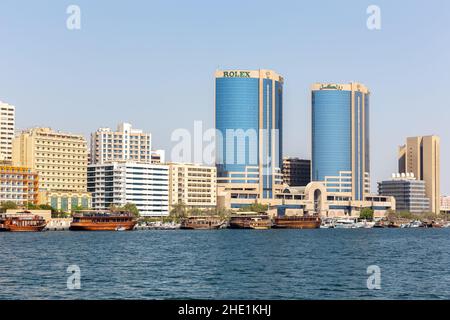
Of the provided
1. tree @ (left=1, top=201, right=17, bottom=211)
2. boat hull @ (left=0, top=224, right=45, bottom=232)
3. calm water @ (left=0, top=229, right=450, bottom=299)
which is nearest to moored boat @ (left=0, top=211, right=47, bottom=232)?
boat hull @ (left=0, top=224, right=45, bottom=232)

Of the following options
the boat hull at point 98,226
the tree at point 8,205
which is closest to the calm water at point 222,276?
the boat hull at point 98,226

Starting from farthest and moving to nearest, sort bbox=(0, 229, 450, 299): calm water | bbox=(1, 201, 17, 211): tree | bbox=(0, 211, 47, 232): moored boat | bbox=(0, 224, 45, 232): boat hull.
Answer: bbox=(1, 201, 17, 211): tree → bbox=(0, 211, 47, 232): moored boat → bbox=(0, 224, 45, 232): boat hull → bbox=(0, 229, 450, 299): calm water

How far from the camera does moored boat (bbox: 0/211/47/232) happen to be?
16838 cm

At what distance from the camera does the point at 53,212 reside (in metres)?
200

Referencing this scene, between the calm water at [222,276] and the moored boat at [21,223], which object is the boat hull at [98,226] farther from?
the calm water at [222,276]

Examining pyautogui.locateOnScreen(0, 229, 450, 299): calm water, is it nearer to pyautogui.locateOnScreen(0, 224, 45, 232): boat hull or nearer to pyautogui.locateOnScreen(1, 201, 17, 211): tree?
pyautogui.locateOnScreen(0, 224, 45, 232): boat hull

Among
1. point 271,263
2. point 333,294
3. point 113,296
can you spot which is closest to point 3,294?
point 113,296

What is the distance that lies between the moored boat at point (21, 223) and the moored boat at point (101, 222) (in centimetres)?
853

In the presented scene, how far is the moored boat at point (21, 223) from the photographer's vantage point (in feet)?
552

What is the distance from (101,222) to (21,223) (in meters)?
18.1

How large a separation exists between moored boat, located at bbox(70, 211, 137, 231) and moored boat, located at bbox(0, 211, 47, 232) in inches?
336

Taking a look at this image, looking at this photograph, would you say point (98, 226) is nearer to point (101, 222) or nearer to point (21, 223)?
point (101, 222)
